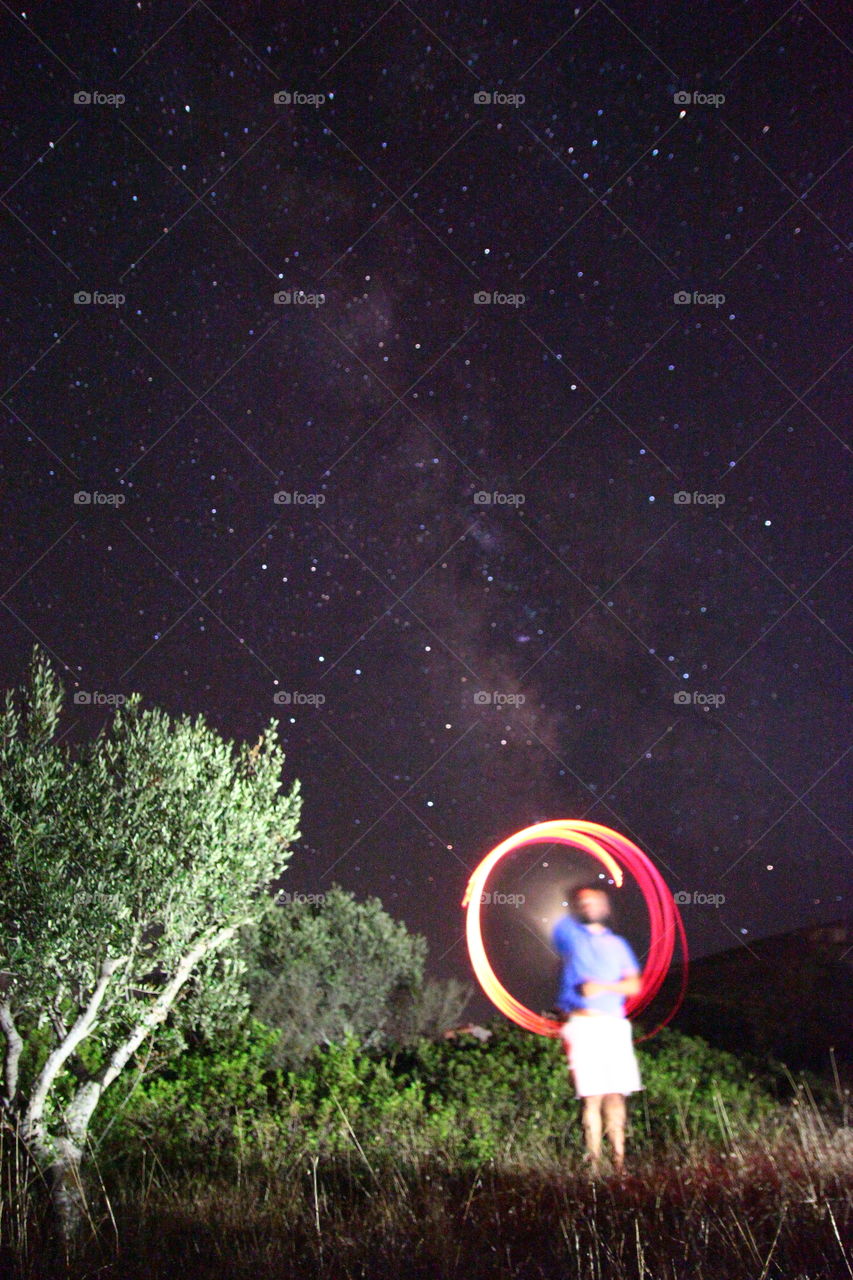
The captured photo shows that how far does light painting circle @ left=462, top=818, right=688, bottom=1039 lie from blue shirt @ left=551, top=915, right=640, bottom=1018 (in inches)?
136

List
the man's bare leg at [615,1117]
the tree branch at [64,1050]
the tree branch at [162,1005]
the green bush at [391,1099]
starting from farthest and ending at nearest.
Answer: the green bush at [391,1099]
the tree branch at [162,1005]
the tree branch at [64,1050]
the man's bare leg at [615,1117]

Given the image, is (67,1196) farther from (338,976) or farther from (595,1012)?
(338,976)

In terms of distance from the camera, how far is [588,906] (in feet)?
22.1

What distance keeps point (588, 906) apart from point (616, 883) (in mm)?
3626

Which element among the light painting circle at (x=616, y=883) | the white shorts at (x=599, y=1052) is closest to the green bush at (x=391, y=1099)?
the light painting circle at (x=616, y=883)

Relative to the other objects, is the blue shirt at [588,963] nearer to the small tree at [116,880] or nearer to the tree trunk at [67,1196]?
the tree trunk at [67,1196]

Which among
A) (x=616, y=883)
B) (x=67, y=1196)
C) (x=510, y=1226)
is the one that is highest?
(x=616, y=883)

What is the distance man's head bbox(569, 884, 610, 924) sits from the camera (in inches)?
262

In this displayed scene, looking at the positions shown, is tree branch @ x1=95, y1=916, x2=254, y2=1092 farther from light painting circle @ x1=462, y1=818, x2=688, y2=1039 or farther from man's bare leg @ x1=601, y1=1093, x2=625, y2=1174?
man's bare leg @ x1=601, y1=1093, x2=625, y2=1174

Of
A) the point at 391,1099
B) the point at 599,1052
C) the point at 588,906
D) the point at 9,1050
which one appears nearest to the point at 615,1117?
the point at 599,1052

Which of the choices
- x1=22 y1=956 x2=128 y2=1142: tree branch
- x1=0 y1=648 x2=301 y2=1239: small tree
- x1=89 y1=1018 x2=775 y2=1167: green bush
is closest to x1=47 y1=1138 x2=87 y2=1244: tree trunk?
x1=0 y1=648 x2=301 y2=1239: small tree

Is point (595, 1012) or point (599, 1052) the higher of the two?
point (595, 1012)

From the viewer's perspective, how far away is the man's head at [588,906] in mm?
6664

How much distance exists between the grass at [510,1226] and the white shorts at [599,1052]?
1335 mm
